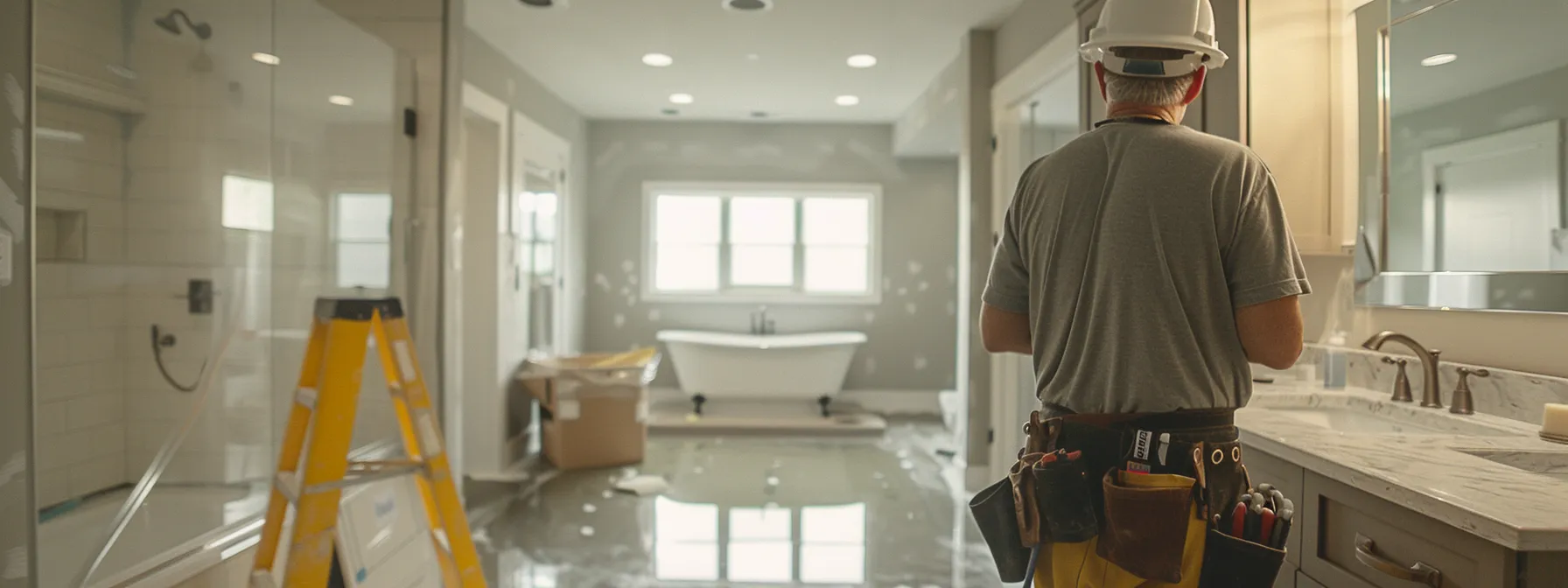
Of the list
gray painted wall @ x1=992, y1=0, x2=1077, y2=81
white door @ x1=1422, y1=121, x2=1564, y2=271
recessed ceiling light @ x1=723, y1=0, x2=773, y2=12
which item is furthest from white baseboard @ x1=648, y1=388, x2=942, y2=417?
white door @ x1=1422, y1=121, x2=1564, y2=271

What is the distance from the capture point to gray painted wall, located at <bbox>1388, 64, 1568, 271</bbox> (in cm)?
169

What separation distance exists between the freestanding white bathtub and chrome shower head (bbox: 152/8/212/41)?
444cm

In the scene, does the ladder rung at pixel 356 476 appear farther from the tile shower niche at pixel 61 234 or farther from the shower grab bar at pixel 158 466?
the tile shower niche at pixel 61 234

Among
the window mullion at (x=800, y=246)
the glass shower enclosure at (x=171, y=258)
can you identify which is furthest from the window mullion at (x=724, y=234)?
the glass shower enclosure at (x=171, y=258)

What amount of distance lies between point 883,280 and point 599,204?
2.33m

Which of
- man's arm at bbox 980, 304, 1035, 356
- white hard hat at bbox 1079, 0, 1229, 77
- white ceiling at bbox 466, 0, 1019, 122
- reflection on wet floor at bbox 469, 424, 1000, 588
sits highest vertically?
white ceiling at bbox 466, 0, 1019, 122

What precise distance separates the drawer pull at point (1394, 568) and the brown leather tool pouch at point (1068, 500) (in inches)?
15.8

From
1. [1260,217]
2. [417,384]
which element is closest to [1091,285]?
[1260,217]

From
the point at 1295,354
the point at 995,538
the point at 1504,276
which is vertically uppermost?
the point at 1504,276

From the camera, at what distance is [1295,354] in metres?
1.20

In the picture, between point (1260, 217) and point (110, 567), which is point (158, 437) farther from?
point (1260, 217)

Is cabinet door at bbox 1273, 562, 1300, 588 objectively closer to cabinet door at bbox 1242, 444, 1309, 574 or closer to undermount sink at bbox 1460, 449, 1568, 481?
cabinet door at bbox 1242, 444, 1309, 574

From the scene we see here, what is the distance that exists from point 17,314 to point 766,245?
5758mm

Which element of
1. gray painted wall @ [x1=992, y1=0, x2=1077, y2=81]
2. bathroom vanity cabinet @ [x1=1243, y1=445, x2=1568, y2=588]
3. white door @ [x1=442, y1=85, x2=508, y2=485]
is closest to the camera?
bathroom vanity cabinet @ [x1=1243, y1=445, x2=1568, y2=588]
